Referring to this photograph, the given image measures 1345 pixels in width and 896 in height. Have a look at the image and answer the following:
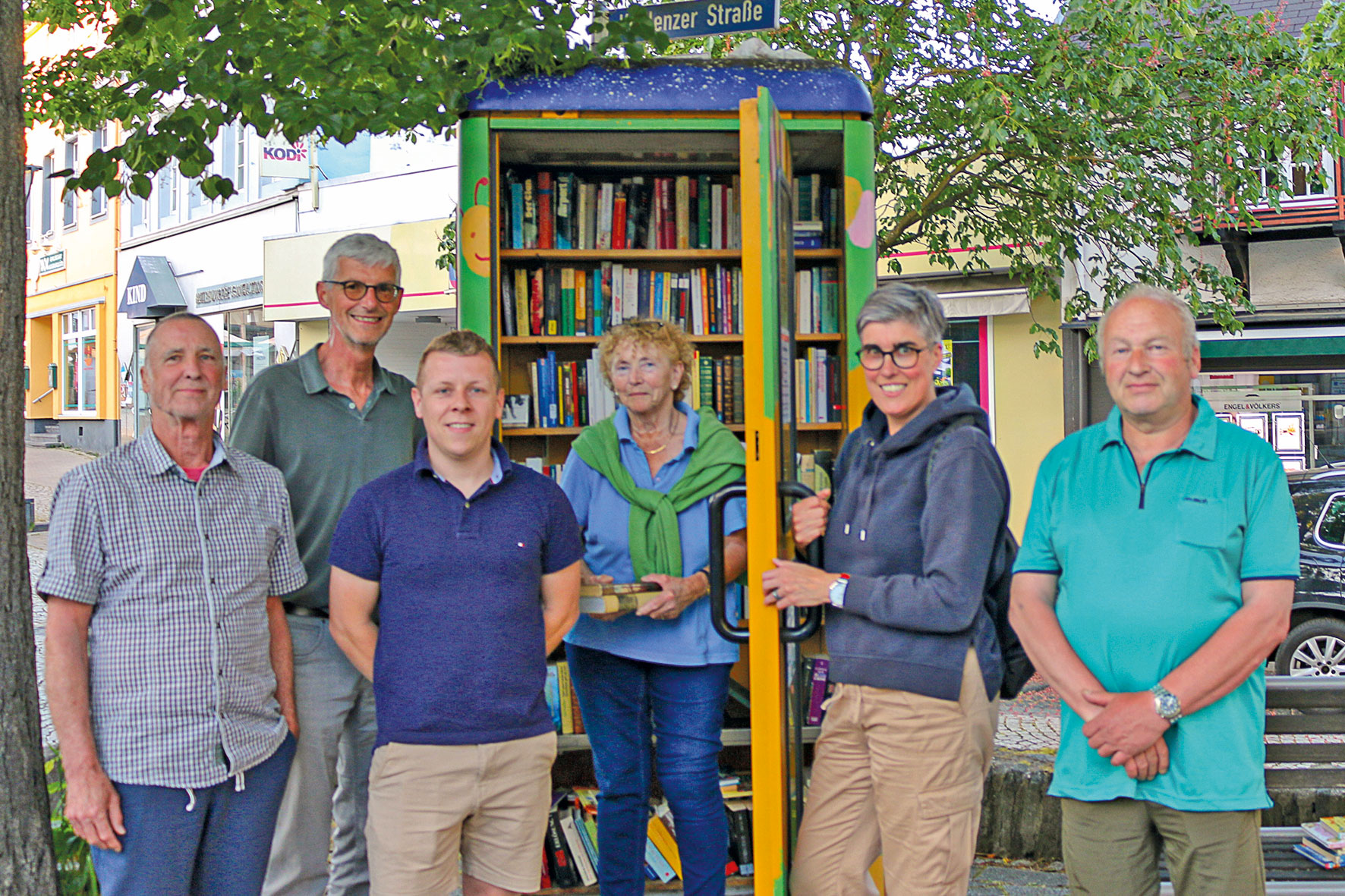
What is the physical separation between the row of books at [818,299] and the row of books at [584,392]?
1.21 ft

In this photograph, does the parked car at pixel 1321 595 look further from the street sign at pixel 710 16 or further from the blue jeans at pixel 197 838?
the blue jeans at pixel 197 838

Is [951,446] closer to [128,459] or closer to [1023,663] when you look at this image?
[1023,663]

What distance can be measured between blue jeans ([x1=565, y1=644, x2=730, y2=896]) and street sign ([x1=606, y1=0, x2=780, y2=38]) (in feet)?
6.05

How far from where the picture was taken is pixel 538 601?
92.3 inches

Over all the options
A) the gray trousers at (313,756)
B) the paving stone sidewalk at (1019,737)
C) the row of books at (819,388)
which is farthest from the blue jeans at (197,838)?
the row of books at (819,388)

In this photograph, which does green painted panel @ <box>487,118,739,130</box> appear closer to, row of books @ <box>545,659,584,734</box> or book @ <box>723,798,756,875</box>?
row of books @ <box>545,659,584,734</box>

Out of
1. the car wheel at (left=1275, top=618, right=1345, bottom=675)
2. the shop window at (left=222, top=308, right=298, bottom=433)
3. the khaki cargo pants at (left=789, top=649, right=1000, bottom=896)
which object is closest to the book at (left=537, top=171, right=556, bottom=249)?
the khaki cargo pants at (left=789, top=649, right=1000, bottom=896)

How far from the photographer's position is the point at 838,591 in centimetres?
229

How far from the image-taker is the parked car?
6.38 metres

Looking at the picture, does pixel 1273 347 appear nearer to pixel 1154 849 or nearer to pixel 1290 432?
pixel 1290 432

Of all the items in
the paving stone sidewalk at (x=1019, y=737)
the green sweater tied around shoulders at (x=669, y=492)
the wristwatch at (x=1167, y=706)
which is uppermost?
the green sweater tied around shoulders at (x=669, y=492)

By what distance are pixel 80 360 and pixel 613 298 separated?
20794 millimetres

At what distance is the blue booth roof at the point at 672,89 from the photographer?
348cm

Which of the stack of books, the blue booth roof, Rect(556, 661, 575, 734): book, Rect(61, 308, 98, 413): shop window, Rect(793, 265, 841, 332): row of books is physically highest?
Rect(61, 308, 98, 413): shop window
